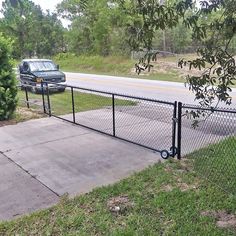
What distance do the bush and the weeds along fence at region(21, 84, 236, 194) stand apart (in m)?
1.27

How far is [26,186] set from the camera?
17.3ft

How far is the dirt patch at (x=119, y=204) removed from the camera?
4368 mm

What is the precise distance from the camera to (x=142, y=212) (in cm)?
428

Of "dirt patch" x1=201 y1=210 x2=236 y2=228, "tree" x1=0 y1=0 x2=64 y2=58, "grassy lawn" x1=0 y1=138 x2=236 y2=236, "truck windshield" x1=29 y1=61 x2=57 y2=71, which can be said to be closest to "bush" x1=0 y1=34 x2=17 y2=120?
"grassy lawn" x1=0 y1=138 x2=236 y2=236

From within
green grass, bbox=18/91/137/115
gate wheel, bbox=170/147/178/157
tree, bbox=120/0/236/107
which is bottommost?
green grass, bbox=18/91/137/115

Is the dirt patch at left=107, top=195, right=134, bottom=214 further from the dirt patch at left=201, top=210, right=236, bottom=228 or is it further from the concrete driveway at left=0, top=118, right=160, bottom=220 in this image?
the dirt patch at left=201, top=210, right=236, bottom=228

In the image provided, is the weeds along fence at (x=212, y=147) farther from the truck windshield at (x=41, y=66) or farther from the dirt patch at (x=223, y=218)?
the truck windshield at (x=41, y=66)

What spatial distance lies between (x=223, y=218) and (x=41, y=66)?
15.7 meters

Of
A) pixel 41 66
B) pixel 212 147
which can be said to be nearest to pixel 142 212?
pixel 212 147

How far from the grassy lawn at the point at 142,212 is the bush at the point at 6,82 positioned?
5822mm

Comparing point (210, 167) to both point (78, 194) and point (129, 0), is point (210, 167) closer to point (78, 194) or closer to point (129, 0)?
point (78, 194)

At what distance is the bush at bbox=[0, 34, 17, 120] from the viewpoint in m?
9.70

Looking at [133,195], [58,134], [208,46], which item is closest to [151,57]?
[208,46]

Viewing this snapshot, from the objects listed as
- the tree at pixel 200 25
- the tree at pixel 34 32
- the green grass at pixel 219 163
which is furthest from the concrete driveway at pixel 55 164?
the tree at pixel 34 32
